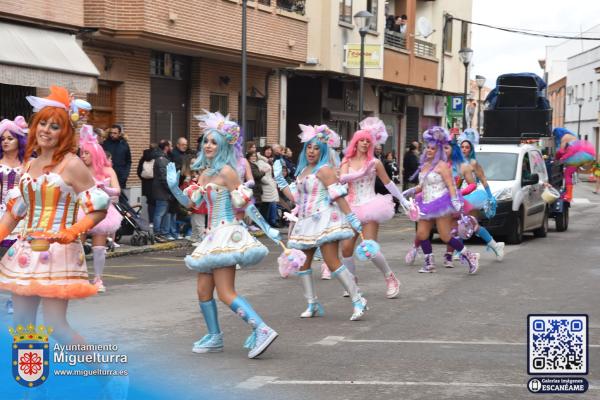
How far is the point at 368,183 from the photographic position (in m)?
12.9

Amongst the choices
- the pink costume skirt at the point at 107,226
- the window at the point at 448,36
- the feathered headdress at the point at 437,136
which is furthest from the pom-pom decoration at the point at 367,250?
the window at the point at 448,36

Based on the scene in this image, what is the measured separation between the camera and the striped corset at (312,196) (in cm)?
1091

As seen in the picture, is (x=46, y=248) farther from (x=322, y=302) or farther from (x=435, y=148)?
(x=435, y=148)

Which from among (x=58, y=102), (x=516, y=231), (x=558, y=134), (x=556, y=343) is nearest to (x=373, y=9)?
(x=558, y=134)

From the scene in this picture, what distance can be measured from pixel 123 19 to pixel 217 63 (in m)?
6.04

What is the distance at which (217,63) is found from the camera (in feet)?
93.5

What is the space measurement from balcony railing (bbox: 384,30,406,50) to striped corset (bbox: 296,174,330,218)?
2803cm

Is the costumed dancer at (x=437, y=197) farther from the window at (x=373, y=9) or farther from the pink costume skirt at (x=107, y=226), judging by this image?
the window at (x=373, y=9)

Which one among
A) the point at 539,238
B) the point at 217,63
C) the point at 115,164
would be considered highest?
the point at 217,63

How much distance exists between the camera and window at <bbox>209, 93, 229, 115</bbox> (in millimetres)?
28516

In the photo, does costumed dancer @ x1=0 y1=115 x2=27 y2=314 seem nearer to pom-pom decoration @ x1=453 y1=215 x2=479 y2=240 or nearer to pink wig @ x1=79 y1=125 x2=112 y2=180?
pink wig @ x1=79 y1=125 x2=112 y2=180

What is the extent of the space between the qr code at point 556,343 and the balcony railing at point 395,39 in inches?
1271

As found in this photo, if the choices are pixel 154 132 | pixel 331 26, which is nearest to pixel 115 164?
pixel 154 132

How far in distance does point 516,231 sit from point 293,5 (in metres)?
13.1
